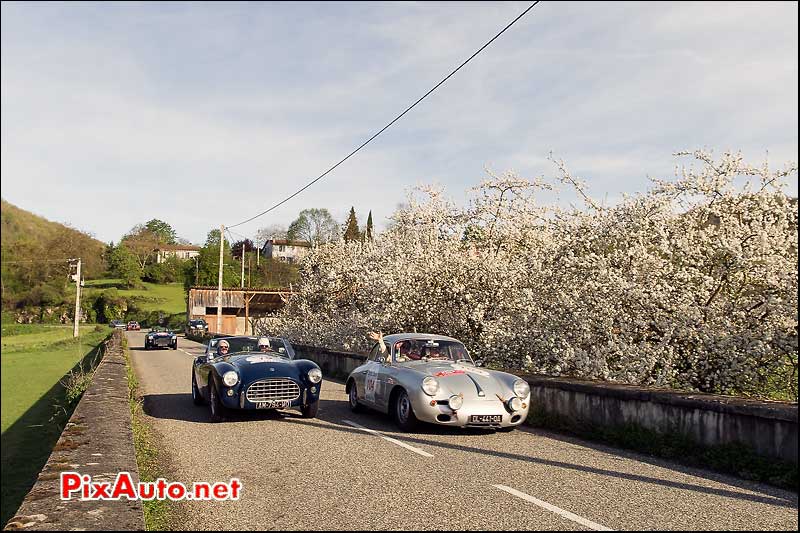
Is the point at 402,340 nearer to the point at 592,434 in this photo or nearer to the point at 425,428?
the point at 425,428

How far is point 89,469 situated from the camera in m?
5.67

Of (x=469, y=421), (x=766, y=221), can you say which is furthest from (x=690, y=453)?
(x=766, y=221)

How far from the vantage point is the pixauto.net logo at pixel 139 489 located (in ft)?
16.3

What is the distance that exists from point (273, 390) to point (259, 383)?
0.85 feet

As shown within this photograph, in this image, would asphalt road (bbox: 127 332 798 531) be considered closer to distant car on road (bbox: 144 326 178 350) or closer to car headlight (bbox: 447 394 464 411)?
car headlight (bbox: 447 394 464 411)

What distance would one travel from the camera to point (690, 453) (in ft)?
26.0

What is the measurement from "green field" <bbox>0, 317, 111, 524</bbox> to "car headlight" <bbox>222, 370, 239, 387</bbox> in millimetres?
2320

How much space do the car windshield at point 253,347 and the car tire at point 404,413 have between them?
264 centimetres

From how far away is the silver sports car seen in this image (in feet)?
30.3

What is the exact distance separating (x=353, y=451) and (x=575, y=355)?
6.84 meters

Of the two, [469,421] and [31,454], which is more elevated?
[469,421]

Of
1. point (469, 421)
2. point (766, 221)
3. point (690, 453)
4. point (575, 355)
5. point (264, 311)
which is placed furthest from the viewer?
point (264, 311)

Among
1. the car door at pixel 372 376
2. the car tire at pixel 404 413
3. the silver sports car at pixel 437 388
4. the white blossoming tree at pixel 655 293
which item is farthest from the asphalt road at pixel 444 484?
the white blossoming tree at pixel 655 293

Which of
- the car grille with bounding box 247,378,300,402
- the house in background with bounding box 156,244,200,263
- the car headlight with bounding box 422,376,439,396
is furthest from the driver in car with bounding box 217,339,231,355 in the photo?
the house in background with bounding box 156,244,200,263
